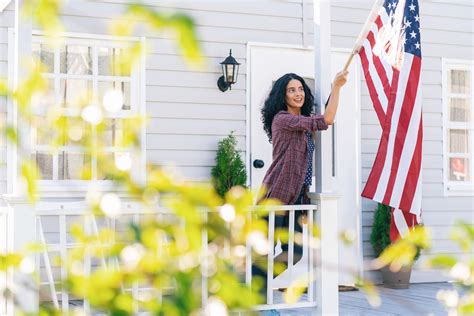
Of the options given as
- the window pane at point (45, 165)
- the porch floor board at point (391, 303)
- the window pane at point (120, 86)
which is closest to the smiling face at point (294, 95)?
the porch floor board at point (391, 303)

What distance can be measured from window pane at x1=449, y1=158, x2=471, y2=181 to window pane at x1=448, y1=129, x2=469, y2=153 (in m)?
0.09

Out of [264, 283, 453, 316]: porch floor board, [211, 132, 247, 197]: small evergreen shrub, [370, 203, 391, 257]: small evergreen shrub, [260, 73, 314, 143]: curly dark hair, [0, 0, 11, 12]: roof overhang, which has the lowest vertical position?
[264, 283, 453, 316]: porch floor board

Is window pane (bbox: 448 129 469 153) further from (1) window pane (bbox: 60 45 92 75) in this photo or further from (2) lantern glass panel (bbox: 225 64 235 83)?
(1) window pane (bbox: 60 45 92 75)

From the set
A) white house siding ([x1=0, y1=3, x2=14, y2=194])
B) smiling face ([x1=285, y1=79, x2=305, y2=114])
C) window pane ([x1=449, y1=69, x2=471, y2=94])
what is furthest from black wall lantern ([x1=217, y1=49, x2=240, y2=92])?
window pane ([x1=449, y1=69, x2=471, y2=94])

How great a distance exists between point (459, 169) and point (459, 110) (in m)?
0.56

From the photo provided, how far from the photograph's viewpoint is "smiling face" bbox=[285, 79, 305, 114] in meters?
4.75

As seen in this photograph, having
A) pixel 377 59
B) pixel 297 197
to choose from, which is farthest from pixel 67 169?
pixel 377 59

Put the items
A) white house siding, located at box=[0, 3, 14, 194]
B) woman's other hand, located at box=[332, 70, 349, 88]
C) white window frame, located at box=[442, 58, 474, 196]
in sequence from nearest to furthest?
woman's other hand, located at box=[332, 70, 349, 88], white house siding, located at box=[0, 3, 14, 194], white window frame, located at box=[442, 58, 474, 196]

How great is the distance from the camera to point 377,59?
176 inches

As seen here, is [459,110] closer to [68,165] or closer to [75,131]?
[68,165]

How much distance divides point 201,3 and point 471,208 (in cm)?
325

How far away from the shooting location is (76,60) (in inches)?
250

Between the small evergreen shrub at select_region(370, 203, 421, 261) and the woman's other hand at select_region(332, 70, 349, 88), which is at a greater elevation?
the woman's other hand at select_region(332, 70, 349, 88)

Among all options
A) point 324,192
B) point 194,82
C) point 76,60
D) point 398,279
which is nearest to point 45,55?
point 76,60
